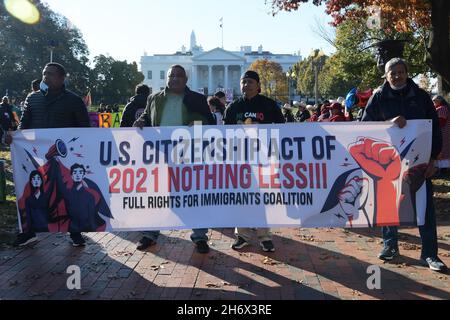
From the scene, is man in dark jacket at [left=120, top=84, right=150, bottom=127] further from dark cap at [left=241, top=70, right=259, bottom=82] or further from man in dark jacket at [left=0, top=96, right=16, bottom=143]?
man in dark jacket at [left=0, top=96, right=16, bottom=143]

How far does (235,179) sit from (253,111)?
1.17 meters

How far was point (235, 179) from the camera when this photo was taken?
4.80 m

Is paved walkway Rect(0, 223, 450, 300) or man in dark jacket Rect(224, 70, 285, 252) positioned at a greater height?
man in dark jacket Rect(224, 70, 285, 252)

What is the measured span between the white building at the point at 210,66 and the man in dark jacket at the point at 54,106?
10925 cm

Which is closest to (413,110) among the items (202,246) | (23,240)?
(202,246)

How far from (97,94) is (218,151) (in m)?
66.7

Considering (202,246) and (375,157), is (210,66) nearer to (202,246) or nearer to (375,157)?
(202,246)

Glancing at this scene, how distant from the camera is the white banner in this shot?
475 centimetres

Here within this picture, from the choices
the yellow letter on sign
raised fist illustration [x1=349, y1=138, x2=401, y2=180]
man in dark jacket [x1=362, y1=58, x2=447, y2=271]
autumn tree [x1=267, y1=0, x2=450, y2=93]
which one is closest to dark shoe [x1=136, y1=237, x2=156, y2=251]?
raised fist illustration [x1=349, y1=138, x2=401, y2=180]

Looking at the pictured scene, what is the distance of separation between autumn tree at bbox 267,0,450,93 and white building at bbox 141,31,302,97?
101398 mm
